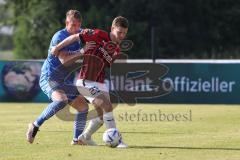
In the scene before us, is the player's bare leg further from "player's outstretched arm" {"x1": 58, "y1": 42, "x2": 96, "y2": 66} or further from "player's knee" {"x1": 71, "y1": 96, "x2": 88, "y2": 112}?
"player's outstretched arm" {"x1": 58, "y1": 42, "x2": 96, "y2": 66}

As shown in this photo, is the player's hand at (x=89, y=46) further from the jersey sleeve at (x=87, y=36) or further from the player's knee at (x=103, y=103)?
the player's knee at (x=103, y=103)

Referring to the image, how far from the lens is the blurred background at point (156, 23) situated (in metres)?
44.2

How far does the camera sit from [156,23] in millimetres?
45062

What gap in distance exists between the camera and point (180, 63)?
2495 cm

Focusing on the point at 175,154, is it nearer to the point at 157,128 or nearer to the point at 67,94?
the point at 67,94

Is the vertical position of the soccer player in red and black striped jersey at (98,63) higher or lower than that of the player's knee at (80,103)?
higher

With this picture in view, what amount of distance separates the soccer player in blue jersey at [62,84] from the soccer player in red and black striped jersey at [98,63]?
182 millimetres

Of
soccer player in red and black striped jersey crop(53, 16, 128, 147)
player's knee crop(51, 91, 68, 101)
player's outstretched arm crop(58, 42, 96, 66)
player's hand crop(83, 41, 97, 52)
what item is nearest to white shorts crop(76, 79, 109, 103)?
soccer player in red and black striped jersey crop(53, 16, 128, 147)

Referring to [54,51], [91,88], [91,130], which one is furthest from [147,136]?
[54,51]

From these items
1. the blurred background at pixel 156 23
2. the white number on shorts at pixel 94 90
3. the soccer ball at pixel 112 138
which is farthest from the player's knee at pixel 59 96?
the blurred background at pixel 156 23

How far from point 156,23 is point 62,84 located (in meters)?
32.8

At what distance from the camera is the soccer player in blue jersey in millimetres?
12094

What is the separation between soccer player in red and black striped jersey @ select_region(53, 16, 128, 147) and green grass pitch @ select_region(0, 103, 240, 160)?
0.61m

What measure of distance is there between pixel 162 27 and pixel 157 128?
30247 millimetres
